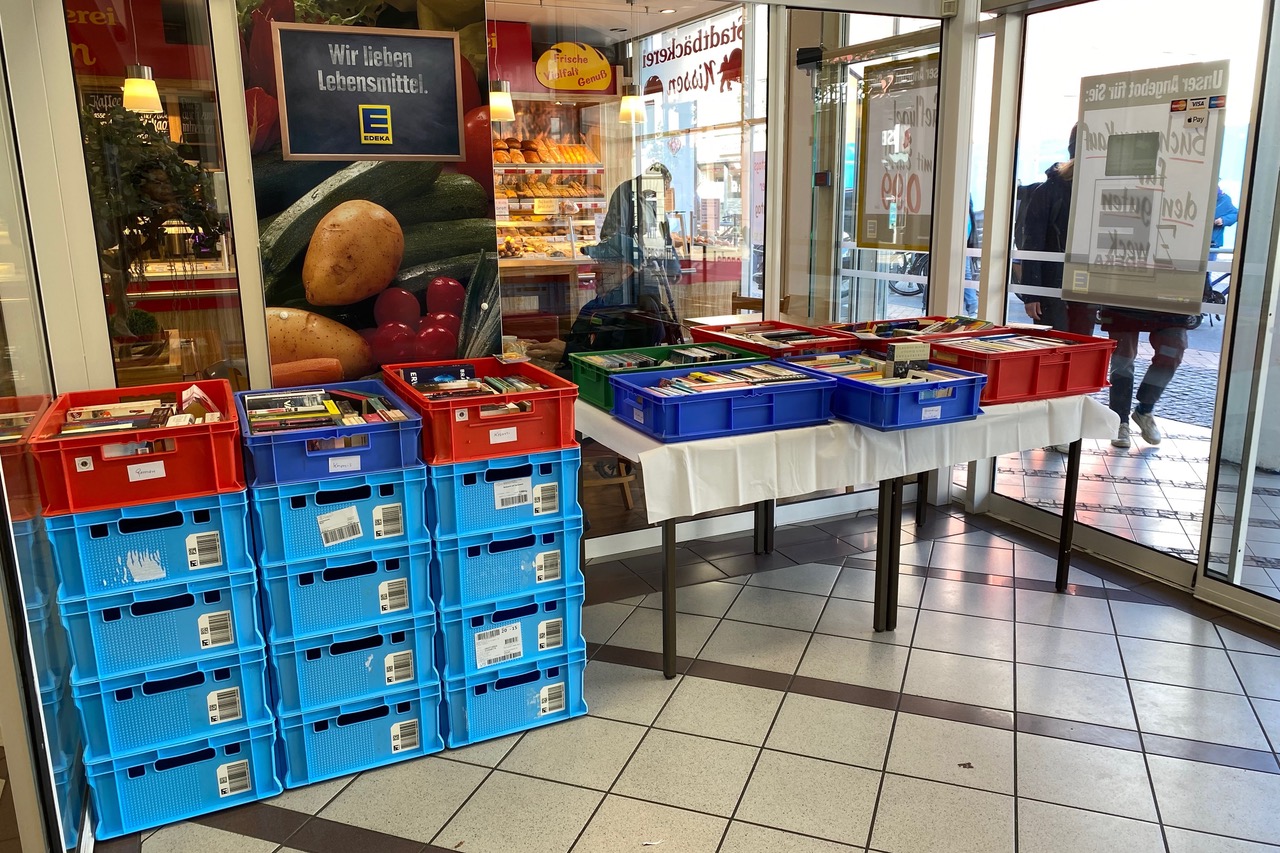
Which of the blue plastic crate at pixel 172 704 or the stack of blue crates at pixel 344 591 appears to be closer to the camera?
the blue plastic crate at pixel 172 704

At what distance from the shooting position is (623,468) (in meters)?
4.73

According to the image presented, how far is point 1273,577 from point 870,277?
2.53 m

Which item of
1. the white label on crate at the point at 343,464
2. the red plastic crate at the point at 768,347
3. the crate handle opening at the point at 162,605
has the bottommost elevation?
the crate handle opening at the point at 162,605

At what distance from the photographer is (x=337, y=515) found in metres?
2.83

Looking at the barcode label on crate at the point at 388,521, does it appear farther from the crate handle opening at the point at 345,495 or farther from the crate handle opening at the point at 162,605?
the crate handle opening at the point at 162,605

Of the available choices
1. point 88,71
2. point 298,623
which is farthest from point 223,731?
point 88,71

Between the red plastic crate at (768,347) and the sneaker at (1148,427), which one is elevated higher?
the red plastic crate at (768,347)

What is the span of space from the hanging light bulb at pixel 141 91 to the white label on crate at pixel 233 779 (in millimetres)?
2289

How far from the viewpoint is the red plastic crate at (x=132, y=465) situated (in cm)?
246

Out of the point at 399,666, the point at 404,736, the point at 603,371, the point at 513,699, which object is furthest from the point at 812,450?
the point at 404,736

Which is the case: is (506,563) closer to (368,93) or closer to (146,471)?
(146,471)

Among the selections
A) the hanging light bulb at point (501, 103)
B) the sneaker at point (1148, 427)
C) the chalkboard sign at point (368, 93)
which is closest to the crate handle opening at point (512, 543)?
the chalkboard sign at point (368, 93)

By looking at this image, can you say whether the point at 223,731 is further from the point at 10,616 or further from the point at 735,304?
the point at 735,304

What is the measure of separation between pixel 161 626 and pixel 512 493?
3.63 ft
